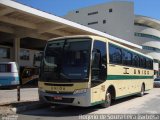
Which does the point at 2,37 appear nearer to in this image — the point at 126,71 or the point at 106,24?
the point at 126,71

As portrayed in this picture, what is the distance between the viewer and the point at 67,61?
1155cm

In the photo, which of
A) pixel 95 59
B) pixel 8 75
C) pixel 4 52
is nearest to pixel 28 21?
pixel 8 75

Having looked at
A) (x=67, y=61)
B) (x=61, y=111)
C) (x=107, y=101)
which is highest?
(x=67, y=61)

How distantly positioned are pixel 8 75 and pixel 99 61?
54.0 ft

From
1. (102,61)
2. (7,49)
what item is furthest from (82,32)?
(102,61)

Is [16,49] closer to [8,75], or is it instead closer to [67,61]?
[8,75]

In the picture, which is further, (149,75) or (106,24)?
(106,24)

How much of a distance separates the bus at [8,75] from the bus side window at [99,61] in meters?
15.9

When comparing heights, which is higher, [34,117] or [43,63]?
[43,63]

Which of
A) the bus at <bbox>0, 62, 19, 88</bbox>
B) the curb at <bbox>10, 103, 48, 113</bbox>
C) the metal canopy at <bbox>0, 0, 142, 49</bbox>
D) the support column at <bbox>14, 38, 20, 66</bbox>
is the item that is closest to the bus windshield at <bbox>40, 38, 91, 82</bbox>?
the curb at <bbox>10, 103, 48, 113</bbox>

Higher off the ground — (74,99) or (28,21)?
(28,21)

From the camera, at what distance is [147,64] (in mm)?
21734

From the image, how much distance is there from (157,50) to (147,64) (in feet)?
199

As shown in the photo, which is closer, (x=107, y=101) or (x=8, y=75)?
(x=107, y=101)
